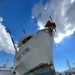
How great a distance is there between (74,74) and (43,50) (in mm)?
18749

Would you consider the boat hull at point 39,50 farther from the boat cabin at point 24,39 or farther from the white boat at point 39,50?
the boat cabin at point 24,39

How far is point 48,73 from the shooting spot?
9.99 metres

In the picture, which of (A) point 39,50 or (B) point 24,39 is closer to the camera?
(A) point 39,50

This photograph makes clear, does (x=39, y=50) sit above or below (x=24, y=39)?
below

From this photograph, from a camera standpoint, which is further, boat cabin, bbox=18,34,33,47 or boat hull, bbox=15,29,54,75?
boat cabin, bbox=18,34,33,47

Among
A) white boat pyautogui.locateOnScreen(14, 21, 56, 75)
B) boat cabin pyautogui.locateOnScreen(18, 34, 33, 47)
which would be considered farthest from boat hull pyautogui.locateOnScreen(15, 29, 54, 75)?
boat cabin pyautogui.locateOnScreen(18, 34, 33, 47)

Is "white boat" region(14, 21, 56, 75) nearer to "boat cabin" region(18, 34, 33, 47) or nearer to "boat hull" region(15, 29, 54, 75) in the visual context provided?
"boat hull" region(15, 29, 54, 75)

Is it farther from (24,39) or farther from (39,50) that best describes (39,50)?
(24,39)

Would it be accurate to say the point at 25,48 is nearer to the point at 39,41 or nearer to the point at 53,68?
the point at 39,41

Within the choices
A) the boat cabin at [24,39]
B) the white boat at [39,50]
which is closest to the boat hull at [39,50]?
the white boat at [39,50]

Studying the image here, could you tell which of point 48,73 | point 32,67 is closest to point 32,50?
point 32,67

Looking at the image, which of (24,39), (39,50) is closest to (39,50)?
(39,50)

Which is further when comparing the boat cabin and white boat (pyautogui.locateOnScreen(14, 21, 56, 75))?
the boat cabin

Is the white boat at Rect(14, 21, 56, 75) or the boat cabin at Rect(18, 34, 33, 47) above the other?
the boat cabin at Rect(18, 34, 33, 47)
